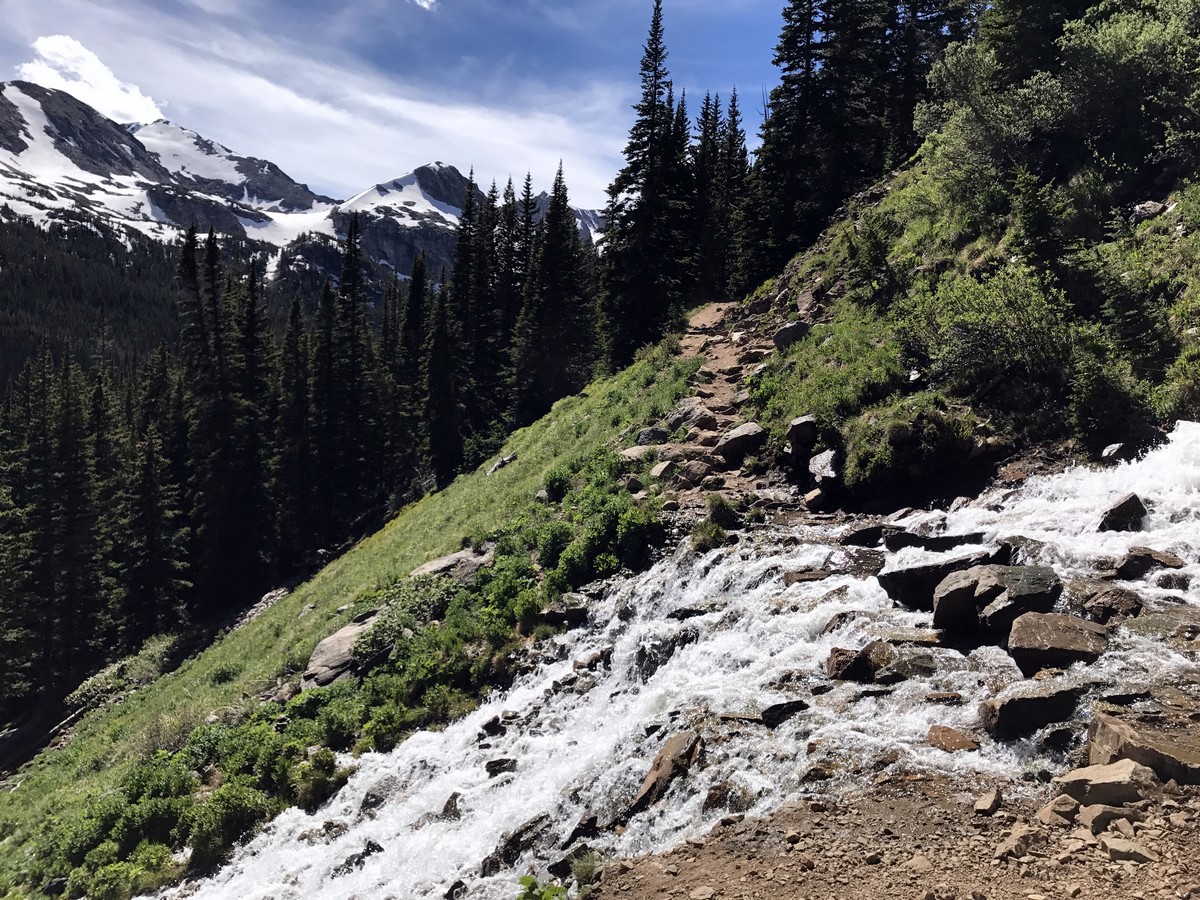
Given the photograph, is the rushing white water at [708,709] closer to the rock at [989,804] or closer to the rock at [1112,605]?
the rock at [1112,605]

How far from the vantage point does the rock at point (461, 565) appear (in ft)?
60.6

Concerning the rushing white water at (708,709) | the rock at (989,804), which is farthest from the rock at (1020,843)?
the rushing white water at (708,709)

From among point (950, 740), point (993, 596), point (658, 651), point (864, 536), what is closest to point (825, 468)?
point (864, 536)

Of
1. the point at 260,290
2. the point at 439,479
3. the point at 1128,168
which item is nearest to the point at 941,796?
the point at 1128,168

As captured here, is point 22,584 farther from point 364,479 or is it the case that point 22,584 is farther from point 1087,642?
point 1087,642

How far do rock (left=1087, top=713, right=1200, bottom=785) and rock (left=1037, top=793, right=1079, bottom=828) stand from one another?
0.59 metres

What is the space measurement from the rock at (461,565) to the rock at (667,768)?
10052 millimetres

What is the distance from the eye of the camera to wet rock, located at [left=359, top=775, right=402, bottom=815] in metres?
11.6

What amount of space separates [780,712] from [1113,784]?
3.45m

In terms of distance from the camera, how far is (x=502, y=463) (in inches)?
1251

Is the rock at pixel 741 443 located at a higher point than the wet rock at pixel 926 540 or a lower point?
higher

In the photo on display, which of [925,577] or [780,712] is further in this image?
[925,577]

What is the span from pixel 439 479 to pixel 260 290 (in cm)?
2346

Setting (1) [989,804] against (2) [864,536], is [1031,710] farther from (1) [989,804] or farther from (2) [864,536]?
(2) [864,536]
